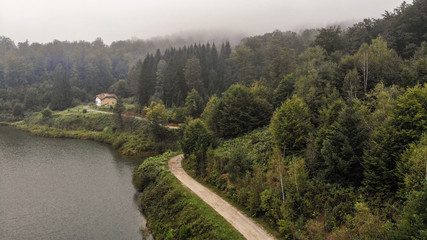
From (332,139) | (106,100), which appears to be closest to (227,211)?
(332,139)

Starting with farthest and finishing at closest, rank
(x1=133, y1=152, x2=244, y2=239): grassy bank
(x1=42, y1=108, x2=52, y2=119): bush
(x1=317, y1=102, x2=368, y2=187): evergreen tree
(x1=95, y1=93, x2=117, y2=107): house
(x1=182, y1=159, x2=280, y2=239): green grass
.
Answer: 1. (x1=95, y1=93, x2=117, y2=107): house
2. (x1=42, y1=108, x2=52, y2=119): bush
3. (x1=133, y1=152, x2=244, y2=239): grassy bank
4. (x1=182, y1=159, x2=280, y2=239): green grass
5. (x1=317, y1=102, x2=368, y2=187): evergreen tree

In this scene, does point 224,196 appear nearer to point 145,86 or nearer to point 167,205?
point 167,205

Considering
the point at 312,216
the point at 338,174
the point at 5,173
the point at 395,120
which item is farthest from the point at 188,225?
the point at 5,173

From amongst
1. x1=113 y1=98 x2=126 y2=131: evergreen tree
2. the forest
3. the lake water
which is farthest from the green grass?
x1=113 y1=98 x2=126 y2=131: evergreen tree

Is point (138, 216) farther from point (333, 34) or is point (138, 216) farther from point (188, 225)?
point (333, 34)

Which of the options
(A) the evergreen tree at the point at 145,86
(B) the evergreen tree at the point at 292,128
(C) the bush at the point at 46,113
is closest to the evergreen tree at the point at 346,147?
(B) the evergreen tree at the point at 292,128

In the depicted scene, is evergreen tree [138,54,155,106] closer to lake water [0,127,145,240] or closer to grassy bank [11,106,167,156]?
grassy bank [11,106,167,156]

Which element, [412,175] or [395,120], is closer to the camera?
[412,175]
